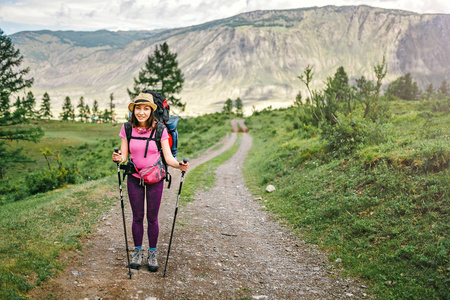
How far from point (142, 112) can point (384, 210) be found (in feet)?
20.4

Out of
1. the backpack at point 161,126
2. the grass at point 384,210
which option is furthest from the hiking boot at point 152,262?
the grass at point 384,210

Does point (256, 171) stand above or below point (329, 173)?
below

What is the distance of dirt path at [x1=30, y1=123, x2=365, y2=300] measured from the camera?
16.4ft

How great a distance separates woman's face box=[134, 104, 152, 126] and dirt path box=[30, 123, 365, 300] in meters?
2.75

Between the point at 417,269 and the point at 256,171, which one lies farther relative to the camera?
the point at 256,171

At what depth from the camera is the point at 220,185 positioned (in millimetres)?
15422

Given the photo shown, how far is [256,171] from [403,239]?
1226 cm

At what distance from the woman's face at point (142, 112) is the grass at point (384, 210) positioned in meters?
4.96

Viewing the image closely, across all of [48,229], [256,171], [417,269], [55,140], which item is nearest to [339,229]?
[417,269]

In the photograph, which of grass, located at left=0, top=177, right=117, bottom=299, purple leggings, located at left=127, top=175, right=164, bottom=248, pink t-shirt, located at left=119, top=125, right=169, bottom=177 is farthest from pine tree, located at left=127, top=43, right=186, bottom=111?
purple leggings, located at left=127, top=175, right=164, bottom=248

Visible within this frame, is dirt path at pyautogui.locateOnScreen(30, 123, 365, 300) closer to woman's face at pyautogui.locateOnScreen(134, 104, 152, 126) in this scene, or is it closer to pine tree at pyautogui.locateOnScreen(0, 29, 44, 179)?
woman's face at pyautogui.locateOnScreen(134, 104, 152, 126)

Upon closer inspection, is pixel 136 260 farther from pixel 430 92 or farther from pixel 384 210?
pixel 430 92

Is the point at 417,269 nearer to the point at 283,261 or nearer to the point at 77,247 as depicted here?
the point at 283,261

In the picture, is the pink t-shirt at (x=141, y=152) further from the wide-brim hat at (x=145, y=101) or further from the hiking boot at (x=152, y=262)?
the hiking boot at (x=152, y=262)
